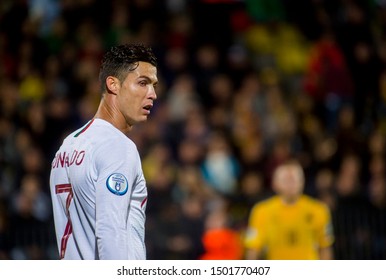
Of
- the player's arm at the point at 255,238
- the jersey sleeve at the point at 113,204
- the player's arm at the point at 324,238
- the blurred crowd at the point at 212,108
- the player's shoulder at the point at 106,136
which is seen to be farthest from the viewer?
the blurred crowd at the point at 212,108

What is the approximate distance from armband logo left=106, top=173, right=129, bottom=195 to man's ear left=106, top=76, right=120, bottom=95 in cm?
53

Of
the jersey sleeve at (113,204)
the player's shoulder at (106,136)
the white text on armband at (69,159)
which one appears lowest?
the jersey sleeve at (113,204)

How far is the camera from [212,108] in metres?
13.1

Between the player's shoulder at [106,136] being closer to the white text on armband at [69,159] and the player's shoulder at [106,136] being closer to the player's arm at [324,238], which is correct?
the white text on armband at [69,159]

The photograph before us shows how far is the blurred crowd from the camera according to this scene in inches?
436

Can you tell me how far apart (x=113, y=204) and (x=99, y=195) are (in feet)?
0.25

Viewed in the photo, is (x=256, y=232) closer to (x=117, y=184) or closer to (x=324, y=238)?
(x=324, y=238)

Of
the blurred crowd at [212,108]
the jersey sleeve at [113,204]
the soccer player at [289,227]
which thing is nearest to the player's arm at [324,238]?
the soccer player at [289,227]

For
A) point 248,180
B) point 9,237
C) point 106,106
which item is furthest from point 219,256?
point 106,106

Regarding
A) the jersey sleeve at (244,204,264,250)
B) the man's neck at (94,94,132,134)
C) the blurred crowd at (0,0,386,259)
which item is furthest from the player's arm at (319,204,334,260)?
the man's neck at (94,94,132,134)

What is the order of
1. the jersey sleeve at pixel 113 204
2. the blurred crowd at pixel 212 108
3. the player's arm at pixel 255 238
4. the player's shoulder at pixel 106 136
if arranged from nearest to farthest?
1. the jersey sleeve at pixel 113 204
2. the player's shoulder at pixel 106 136
3. the player's arm at pixel 255 238
4. the blurred crowd at pixel 212 108

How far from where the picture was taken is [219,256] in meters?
10.7

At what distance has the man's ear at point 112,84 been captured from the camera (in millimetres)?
4461
